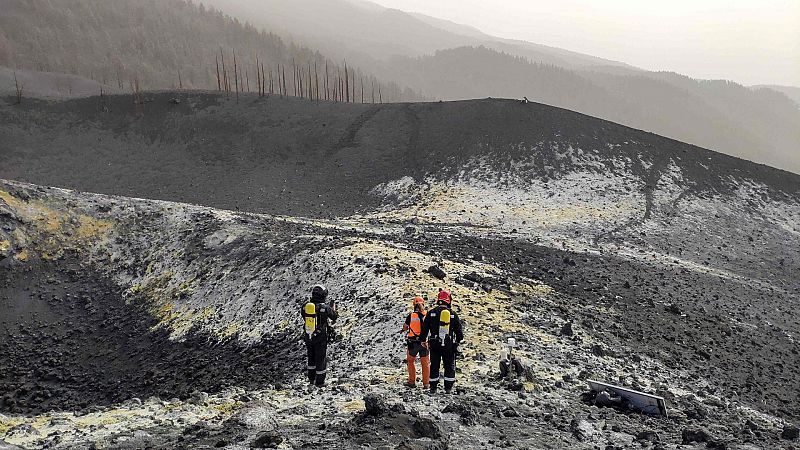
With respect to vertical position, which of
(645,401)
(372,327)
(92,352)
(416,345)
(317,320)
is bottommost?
(92,352)

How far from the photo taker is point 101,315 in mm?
19344

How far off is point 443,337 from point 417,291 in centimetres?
471

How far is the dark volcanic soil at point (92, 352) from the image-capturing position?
1391cm

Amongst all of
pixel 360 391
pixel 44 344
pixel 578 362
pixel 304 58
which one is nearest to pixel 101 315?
pixel 44 344

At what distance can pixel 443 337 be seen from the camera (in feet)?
33.8

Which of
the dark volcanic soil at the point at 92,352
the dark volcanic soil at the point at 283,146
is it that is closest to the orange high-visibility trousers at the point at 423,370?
the dark volcanic soil at the point at 92,352

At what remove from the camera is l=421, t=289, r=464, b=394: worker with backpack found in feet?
33.9

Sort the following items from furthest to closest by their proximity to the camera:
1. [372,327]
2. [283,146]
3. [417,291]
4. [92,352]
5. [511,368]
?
1. [283,146]
2. [92,352]
3. [417,291]
4. [372,327]
5. [511,368]

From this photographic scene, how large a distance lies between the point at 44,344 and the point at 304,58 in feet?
581

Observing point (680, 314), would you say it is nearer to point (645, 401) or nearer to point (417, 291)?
point (645, 401)

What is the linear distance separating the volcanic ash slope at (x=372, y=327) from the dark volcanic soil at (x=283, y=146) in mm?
10347

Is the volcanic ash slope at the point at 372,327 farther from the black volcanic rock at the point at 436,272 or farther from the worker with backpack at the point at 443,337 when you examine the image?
the worker with backpack at the point at 443,337

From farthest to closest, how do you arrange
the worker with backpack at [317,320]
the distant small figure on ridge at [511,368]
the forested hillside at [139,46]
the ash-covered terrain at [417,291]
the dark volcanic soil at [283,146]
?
the forested hillside at [139,46] → the dark volcanic soil at [283,146] → the distant small figure on ridge at [511,368] → the worker with backpack at [317,320] → the ash-covered terrain at [417,291]

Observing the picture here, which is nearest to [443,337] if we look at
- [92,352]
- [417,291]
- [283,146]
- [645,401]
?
[645,401]
